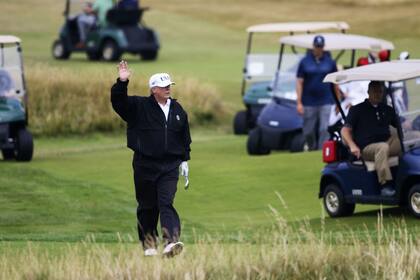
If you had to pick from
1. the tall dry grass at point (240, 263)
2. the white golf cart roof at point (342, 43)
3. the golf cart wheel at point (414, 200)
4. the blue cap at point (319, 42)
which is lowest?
the golf cart wheel at point (414, 200)

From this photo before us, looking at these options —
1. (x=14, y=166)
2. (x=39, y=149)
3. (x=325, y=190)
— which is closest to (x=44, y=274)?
(x=325, y=190)

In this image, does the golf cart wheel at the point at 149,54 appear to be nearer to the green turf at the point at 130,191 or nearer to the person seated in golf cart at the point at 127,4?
the person seated in golf cart at the point at 127,4

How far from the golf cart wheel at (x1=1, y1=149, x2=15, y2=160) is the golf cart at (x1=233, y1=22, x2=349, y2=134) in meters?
5.58

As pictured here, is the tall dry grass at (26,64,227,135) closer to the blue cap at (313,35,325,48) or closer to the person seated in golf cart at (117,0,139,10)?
the blue cap at (313,35,325,48)

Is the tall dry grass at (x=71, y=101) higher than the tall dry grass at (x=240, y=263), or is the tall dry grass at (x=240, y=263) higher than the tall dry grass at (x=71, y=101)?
the tall dry grass at (x=240, y=263)

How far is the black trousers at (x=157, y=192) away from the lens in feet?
40.4

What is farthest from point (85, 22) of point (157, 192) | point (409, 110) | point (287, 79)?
point (157, 192)

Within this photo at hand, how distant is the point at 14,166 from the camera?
20.3m

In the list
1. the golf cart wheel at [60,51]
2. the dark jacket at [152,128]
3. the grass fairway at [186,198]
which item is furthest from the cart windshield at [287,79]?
the golf cart wheel at [60,51]

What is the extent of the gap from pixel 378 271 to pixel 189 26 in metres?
39.1

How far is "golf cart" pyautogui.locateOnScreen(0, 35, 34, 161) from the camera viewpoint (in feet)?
67.4

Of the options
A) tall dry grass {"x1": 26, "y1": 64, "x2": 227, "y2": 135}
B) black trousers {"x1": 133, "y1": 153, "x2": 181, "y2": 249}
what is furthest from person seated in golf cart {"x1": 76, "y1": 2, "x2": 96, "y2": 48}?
black trousers {"x1": 133, "y1": 153, "x2": 181, "y2": 249}

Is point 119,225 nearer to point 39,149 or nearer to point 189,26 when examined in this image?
point 39,149

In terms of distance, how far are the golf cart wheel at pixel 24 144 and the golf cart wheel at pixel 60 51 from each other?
62.4 ft
